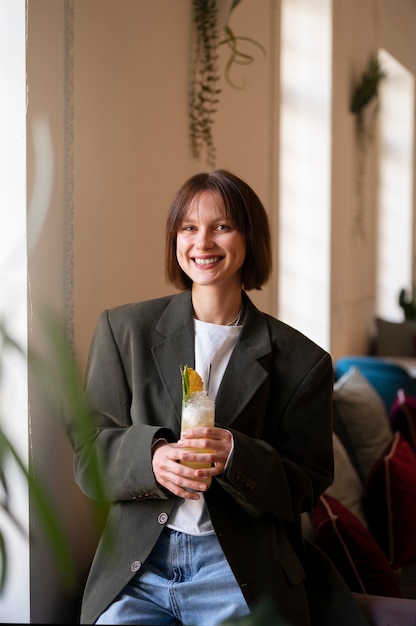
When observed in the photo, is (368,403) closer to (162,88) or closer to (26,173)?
(162,88)

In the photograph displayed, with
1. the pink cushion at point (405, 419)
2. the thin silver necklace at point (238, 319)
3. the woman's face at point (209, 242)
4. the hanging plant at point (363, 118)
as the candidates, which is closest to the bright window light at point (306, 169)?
the hanging plant at point (363, 118)

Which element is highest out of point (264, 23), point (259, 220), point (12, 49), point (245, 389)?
point (264, 23)

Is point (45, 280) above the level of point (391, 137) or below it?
below

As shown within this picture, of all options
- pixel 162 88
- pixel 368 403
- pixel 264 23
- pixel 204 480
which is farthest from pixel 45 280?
pixel 264 23

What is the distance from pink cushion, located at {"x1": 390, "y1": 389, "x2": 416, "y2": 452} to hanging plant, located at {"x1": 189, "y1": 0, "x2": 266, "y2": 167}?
1.42 metres

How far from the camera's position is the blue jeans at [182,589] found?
67.3 inches

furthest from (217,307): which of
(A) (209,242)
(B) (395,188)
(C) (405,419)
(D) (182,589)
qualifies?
(B) (395,188)

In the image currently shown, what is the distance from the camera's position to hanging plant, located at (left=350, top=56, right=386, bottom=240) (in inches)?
208

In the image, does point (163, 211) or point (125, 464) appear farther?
point (163, 211)

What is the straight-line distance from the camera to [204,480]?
1.61 m

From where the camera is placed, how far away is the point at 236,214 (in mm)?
1813

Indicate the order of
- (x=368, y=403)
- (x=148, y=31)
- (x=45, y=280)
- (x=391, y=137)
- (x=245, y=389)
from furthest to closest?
(x=391, y=137) < (x=368, y=403) < (x=148, y=31) < (x=45, y=280) < (x=245, y=389)

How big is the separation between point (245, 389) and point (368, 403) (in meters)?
1.71

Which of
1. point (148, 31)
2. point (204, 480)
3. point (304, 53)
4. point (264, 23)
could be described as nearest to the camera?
point (204, 480)
